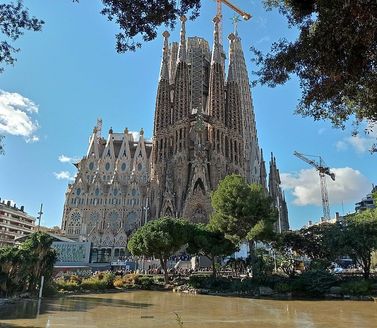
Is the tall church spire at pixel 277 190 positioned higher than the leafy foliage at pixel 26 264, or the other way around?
the tall church spire at pixel 277 190

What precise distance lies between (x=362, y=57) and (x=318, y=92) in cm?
161

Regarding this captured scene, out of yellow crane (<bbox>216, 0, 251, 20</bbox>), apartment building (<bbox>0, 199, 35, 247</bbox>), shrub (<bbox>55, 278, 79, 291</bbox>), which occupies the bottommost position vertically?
shrub (<bbox>55, 278, 79, 291</bbox>)

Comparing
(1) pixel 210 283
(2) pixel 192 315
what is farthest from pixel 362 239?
(2) pixel 192 315

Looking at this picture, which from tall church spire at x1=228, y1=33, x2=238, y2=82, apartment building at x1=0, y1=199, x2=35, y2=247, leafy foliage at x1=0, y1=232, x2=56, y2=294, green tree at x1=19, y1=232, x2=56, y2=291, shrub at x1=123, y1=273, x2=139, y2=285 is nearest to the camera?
leafy foliage at x1=0, y1=232, x2=56, y2=294

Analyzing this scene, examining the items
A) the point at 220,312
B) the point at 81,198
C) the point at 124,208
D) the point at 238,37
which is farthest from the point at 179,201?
the point at 238,37

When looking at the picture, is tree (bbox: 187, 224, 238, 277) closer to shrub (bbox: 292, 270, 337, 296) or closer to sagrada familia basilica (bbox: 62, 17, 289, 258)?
shrub (bbox: 292, 270, 337, 296)

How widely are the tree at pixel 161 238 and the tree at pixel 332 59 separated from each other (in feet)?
75.3

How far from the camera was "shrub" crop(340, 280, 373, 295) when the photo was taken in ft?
77.8

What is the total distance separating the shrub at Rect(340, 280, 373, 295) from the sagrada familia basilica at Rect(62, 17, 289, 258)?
4098 centimetres

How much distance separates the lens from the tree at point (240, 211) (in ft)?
99.3

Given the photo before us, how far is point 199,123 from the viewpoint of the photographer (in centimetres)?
7100

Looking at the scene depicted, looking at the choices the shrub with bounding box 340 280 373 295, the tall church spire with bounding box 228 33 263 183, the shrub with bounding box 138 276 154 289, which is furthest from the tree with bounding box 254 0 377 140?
the tall church spire with bounding box 228 33 263 183

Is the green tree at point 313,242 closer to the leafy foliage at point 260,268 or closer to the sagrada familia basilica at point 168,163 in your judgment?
the leafy foliage at point 260,268

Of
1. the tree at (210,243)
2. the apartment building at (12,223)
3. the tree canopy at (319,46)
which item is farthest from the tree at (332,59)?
the apartment building at (12,223)
